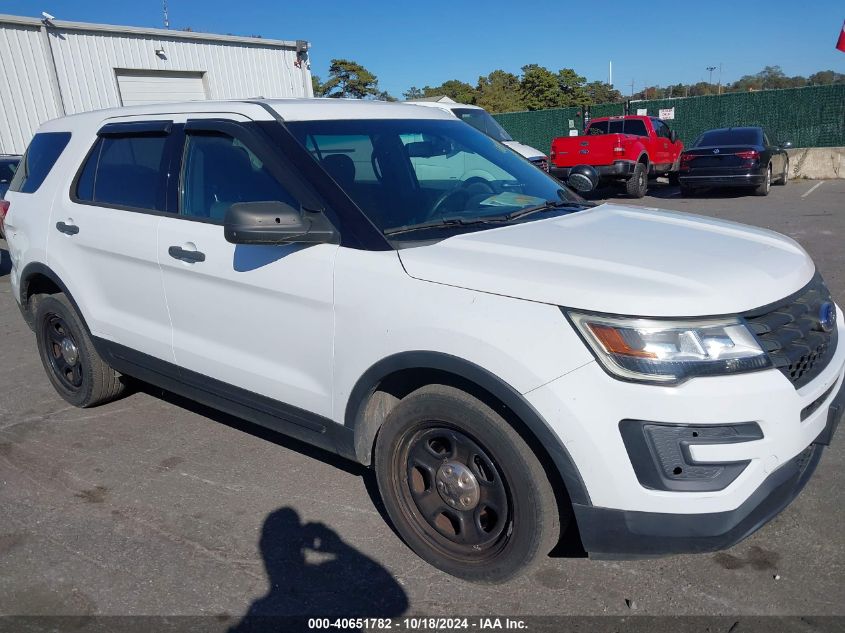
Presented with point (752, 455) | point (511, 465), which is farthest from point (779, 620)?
point (511, 465)

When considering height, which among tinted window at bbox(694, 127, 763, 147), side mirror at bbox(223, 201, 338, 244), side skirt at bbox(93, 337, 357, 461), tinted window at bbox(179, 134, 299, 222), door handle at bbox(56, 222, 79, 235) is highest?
tinted window at bbox(179, 134, 299, 222)

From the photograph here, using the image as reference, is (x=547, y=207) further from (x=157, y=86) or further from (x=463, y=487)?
(x=157, y=86)

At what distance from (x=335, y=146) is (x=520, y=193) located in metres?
1.02

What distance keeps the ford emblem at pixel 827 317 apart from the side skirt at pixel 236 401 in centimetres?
193

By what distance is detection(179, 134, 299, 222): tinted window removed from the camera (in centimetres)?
330

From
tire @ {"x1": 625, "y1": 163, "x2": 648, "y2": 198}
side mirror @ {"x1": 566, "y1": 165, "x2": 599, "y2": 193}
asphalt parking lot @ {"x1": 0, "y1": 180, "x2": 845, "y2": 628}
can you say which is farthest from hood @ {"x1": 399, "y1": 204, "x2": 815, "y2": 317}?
tire @ {"x1": 625, "y1": 163, "x2": 648, "y2": 198}

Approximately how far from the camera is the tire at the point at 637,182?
1584 cm

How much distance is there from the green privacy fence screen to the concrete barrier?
1.00 meters

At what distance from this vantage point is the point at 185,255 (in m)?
3.47

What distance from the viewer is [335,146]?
3.33 m

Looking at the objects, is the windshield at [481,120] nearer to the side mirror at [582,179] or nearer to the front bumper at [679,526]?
the side mirror at [582,179]

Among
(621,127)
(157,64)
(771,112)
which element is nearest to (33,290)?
(621,127)

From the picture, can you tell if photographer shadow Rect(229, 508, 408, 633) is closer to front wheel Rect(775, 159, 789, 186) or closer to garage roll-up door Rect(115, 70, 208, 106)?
garage roll-up door Rect(115, 70, 208, 106)

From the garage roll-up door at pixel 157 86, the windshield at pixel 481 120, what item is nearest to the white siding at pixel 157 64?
the garage roll-up door at pixel 157 86
